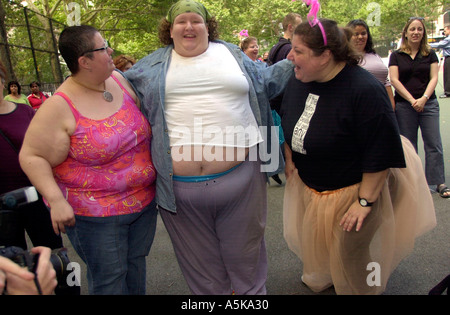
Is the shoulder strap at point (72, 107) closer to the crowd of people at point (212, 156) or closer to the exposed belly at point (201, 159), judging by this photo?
the crowd of people at point (212, 156)

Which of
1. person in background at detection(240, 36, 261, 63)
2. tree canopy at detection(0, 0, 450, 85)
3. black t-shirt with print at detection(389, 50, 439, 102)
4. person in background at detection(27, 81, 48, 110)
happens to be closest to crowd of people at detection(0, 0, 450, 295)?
black t-shirt with print at detection(389, 50, 439, 102)

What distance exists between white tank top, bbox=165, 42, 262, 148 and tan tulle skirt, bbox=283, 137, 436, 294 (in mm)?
680

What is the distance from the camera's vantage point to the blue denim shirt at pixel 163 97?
2.01 metres

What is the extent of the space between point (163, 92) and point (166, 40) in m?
0.41

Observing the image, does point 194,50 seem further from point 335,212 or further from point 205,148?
point 335,212

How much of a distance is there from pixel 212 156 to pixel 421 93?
10.5 ft

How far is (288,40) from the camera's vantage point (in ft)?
13.2

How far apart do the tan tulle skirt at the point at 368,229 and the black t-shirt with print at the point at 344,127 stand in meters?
0.15

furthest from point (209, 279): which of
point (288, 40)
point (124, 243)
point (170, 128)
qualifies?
point (288, 40)

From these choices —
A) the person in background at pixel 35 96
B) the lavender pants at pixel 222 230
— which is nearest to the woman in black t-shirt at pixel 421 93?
the lavender pants at pixel 222 230

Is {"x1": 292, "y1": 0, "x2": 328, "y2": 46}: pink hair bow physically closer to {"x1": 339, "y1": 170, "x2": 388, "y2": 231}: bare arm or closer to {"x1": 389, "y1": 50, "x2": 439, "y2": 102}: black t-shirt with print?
{"x1": 339, "y1": 170, "x2": 388, "y2": 231}: bare arm

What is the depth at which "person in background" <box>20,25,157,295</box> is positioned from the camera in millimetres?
1812

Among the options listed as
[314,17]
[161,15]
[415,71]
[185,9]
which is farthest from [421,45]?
[161,15]

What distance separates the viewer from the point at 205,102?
198 centimetres
